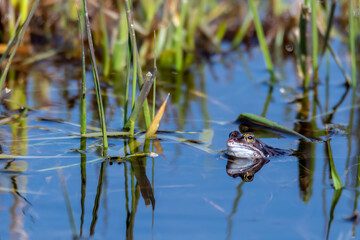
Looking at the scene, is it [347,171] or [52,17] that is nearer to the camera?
[347,171]

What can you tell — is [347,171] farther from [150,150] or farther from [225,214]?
[150,150]

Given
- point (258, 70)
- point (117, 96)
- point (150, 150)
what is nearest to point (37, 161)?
point (150, 150)

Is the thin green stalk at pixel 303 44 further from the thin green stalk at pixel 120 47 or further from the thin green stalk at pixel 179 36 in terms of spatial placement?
the thin green stalk at pixel 120 47

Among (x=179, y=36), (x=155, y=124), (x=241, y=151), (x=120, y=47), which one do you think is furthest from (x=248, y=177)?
(x=179, y=36)

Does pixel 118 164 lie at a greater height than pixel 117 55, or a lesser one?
lesser

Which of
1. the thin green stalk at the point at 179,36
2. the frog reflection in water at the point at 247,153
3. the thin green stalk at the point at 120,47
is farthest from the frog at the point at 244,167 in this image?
the thin green stalk at the point at 179,36

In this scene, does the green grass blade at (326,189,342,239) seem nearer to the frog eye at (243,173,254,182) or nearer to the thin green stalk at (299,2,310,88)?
the frog eye at (243,173,254,182)

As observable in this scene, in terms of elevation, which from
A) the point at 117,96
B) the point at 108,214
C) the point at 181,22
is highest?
the point at 181,22

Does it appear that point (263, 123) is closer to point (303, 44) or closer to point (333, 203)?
point (333, 203)
